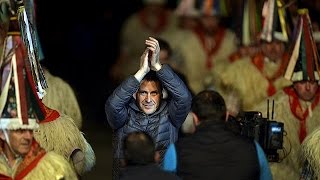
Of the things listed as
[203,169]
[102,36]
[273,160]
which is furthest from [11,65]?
[102,36]

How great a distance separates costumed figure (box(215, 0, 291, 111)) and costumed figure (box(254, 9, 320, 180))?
3.38ft

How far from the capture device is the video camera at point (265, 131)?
851cm

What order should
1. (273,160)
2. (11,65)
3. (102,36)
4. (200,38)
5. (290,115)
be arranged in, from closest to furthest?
1. (11,65)
2. (273,160)
3. (290,115)
4. (200,38)
5. (102,36)

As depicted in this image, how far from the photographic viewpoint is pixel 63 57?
15430 millimetres

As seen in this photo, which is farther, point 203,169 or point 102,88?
point 102,88

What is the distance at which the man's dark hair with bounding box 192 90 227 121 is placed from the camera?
7.50 m

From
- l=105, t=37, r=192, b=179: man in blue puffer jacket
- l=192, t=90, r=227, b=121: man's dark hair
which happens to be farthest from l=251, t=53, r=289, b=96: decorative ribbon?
l=192, t=90, r=227, b=121: man's dark hair

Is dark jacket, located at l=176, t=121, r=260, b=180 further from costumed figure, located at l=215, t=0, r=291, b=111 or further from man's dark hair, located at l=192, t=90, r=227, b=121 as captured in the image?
costumed figure, located at l=215, t=0, r=291, b=111

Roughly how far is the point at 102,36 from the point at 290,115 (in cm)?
623

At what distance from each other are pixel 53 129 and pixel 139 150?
1.68 m

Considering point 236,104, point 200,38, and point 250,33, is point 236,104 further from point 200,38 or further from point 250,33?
point 200,38

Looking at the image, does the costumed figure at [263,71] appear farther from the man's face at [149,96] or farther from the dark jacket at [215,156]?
the dark jacket at [215,156]

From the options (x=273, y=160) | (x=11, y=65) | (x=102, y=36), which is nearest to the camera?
(x=11, y=65)

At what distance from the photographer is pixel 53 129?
27.2ft
